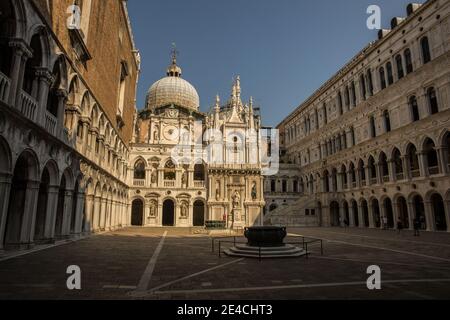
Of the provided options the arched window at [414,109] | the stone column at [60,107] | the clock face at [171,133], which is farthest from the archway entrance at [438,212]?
the clock face at [171,133]

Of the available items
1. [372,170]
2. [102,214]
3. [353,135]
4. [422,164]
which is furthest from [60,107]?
[353,135]

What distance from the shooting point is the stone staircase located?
4044 cm

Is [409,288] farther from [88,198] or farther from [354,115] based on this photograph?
[354,115]

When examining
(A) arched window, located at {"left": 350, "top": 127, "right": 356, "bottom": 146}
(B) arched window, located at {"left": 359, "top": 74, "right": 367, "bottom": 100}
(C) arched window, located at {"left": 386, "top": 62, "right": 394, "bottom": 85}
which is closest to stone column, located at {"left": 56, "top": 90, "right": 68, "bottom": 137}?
(C) arched window, located at {"left": 386, "top": 62, "right": 394, "bottom": 85}

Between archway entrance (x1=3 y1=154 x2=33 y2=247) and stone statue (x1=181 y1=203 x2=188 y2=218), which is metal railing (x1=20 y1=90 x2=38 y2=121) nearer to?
archway entrance (x1=3 y1=154 x2=33 y2=247)

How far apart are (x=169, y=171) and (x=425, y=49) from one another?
33.0 metres

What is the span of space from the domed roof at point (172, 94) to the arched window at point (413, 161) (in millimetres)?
38505

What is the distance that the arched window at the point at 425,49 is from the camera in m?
27.4

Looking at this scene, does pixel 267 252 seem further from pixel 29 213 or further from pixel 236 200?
pixel 236 200

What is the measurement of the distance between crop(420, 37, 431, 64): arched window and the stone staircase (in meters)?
22.3

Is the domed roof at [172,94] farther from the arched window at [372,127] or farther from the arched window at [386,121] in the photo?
the arched window at [386,121]

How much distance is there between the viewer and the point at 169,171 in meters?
43.1

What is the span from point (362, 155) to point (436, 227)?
12.0 m
